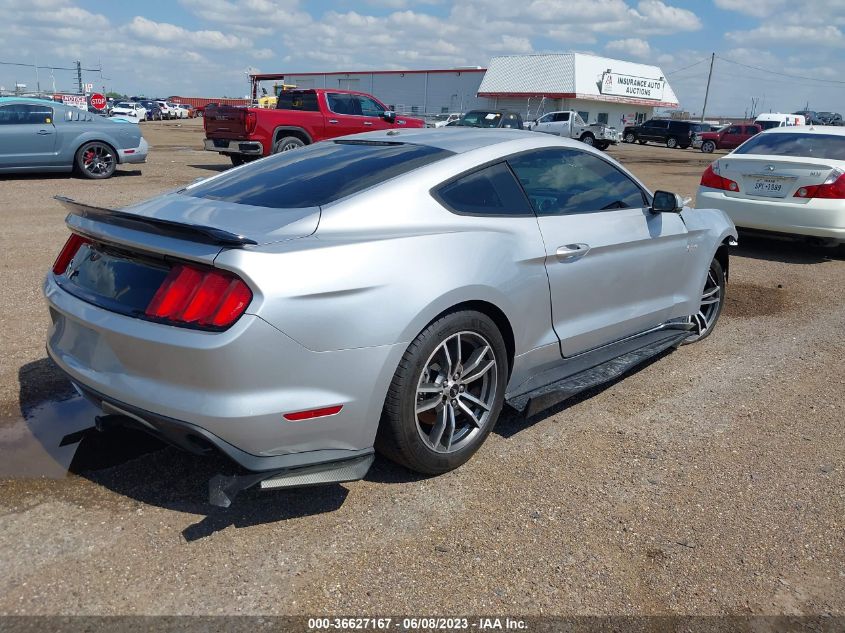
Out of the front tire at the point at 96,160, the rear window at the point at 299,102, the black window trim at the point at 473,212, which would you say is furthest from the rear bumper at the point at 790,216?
the front tire at the point at 96,160

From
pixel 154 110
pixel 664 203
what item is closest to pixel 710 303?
pixel 664 203

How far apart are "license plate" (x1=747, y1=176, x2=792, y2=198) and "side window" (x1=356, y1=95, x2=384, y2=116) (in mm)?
10309

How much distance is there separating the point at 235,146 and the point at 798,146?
1072 centimetres

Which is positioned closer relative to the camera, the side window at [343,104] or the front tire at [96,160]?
the front tire at [96,160]

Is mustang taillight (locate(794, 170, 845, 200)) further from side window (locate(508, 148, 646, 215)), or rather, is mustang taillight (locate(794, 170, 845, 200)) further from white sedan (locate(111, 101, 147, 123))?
white sedan (locate(111, 101, 147, 123))

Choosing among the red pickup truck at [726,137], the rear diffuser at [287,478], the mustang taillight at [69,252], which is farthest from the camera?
the red pickup truck at [726,137]

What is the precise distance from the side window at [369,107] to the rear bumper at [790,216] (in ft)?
33.2

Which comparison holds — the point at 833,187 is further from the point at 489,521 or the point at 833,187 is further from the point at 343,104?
the point at 343,104

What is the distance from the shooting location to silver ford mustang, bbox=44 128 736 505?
268 cm

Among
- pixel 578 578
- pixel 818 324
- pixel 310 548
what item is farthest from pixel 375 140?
pixel 818 324

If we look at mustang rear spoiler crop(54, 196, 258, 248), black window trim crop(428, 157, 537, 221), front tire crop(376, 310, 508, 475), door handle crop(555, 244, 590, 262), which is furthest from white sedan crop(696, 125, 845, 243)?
mustang rear spoiler crop(54, 196, 258, 248)

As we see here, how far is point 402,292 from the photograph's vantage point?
296cm

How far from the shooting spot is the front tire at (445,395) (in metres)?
3.06

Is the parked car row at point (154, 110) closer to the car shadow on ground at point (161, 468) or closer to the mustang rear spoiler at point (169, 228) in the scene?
the car shadow on ground at point (161, 468)
